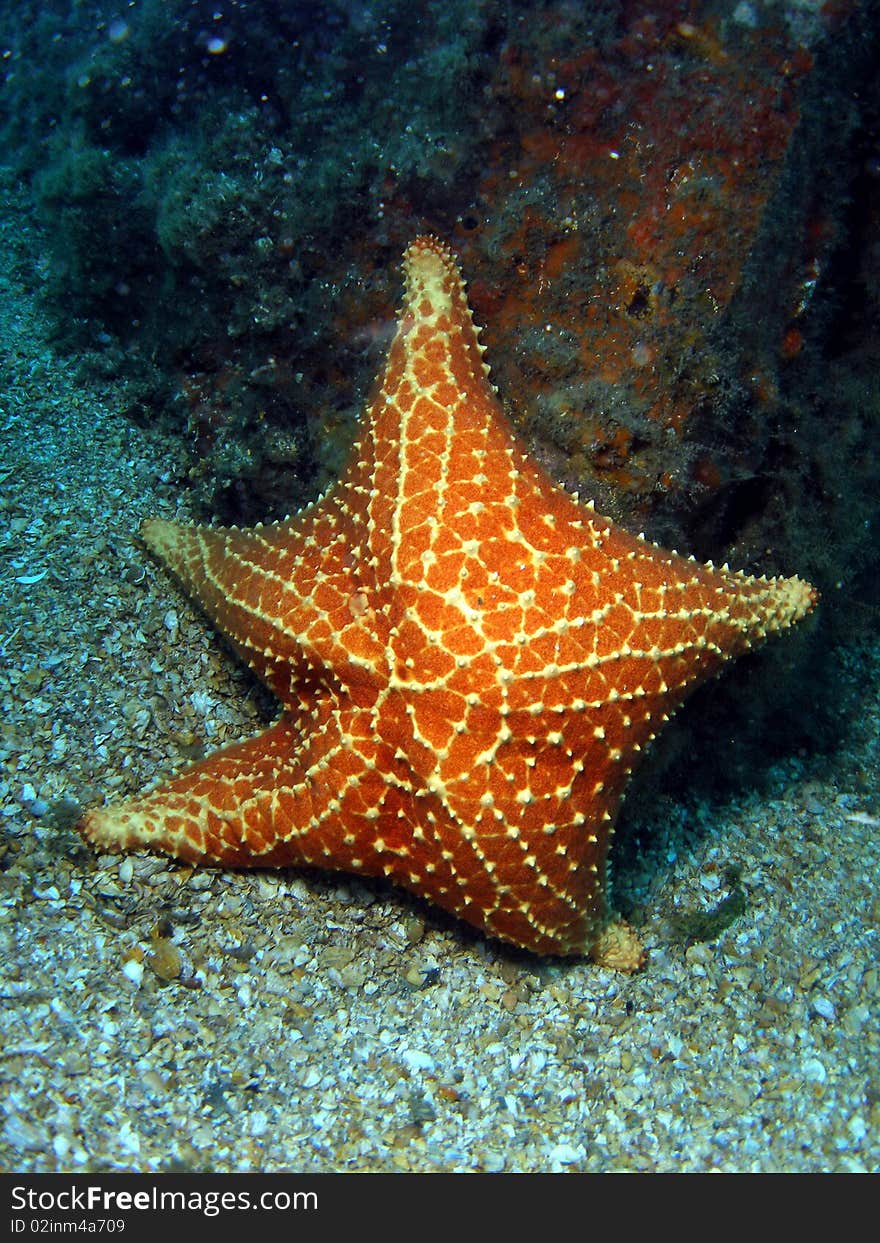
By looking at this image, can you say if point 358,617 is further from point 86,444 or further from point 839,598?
point 839,598

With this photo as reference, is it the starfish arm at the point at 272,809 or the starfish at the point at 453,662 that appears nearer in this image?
the starfish at the point at 453,662

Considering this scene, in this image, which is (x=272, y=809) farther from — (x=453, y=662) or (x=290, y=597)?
(x=453, y=662)

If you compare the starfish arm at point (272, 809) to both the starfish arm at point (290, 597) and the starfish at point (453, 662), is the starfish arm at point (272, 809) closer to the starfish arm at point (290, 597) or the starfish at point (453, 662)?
the starfish at point (453, 662)

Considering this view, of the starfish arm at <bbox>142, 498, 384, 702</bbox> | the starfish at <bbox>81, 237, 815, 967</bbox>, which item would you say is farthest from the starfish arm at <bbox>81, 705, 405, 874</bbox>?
the starfish arm at <bbox>142, 498, 384, 702</bbox>

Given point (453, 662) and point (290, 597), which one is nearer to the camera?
point (453, 662)

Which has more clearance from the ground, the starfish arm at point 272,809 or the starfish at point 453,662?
the starfish at point 453,662

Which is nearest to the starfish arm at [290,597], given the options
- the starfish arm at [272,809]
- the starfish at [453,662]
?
the starfish at [453,662]

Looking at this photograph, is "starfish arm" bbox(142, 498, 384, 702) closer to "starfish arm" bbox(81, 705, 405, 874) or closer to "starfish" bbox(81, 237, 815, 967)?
"starfish" bbox(81, 237, 815, 967)

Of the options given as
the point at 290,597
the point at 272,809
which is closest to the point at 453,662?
the point at 290,597
